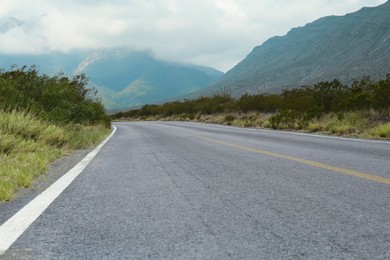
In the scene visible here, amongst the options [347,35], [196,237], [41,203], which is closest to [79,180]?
[41,203]

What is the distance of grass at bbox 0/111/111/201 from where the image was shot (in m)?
5.68

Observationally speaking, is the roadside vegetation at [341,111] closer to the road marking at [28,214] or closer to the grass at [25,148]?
the grass at [25,148]

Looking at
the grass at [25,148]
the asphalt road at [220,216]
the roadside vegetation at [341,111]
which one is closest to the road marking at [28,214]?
the asphalt road at [220,216]

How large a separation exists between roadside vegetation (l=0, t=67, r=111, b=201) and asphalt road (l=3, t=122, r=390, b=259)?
982mm

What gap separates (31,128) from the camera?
34.7ft

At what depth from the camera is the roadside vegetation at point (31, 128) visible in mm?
6473

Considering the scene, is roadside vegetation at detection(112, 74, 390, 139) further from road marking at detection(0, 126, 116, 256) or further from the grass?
road marking at detection(0, 126, 116, 256)

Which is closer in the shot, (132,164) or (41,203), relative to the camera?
(41,203)

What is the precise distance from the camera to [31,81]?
15.5 m

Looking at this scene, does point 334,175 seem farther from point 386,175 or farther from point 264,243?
point 264,243

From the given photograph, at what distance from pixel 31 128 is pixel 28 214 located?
704 centimetres

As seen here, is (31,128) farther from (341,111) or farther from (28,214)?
(341,111)

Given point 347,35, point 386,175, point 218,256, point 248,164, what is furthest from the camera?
point 347,35

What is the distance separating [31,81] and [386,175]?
12954mm
